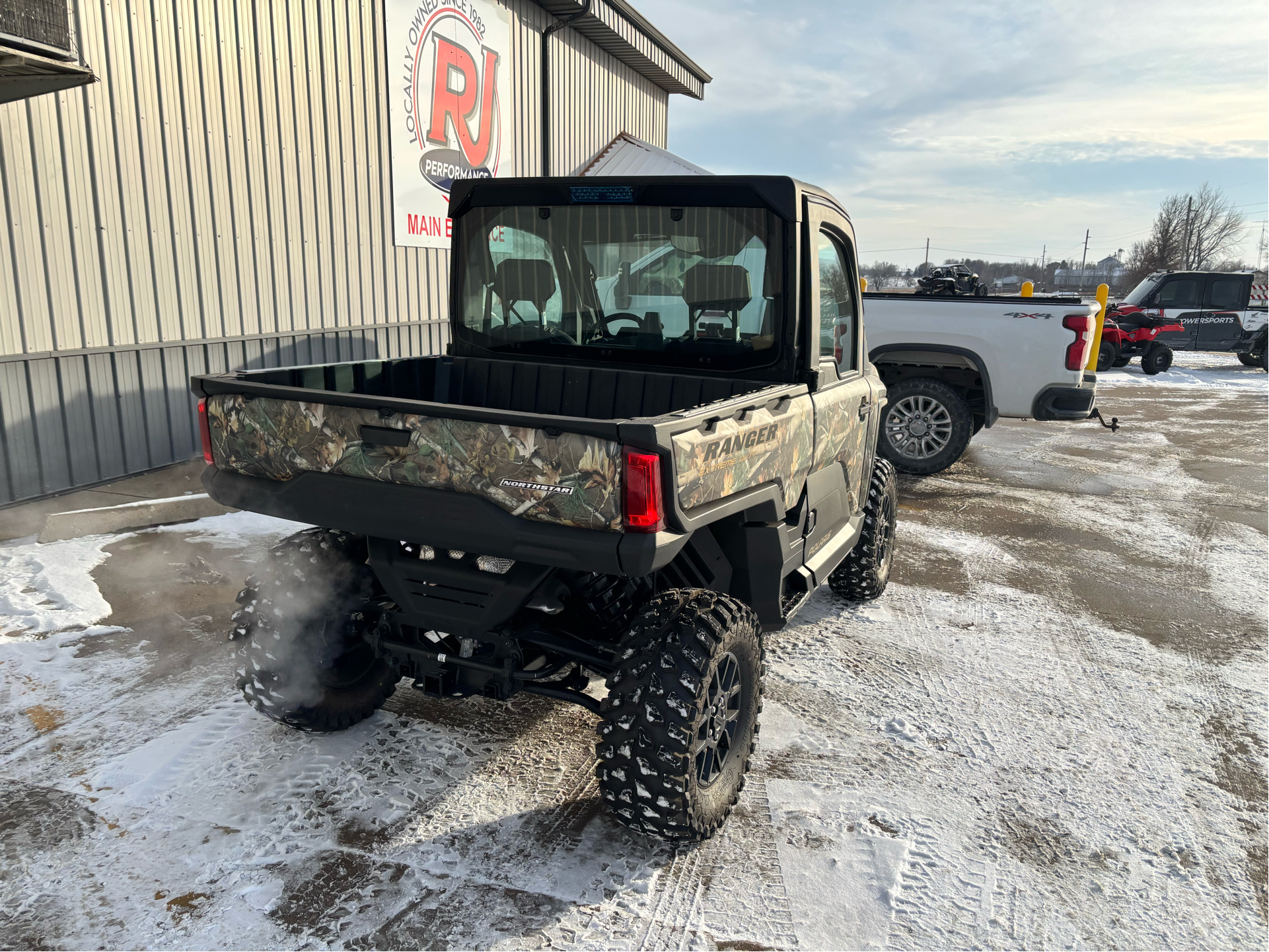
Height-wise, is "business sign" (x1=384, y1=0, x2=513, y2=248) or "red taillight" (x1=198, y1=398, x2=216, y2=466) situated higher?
"business sign" (x1=384, y1=0, x2=513, y2=248)

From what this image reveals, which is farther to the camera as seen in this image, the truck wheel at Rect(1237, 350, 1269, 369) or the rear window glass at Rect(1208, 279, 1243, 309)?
the truck wheel at Rect(1237, 350, 1269, 369)

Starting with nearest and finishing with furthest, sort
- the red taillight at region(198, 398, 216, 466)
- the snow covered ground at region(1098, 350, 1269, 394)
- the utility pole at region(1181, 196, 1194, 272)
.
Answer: the red taillight at region(198, 398, 216, 466) → the snow covered ground at region(1098, 350, 1269, 394) → the utility pole at region(1181, 196, 1194, 272)

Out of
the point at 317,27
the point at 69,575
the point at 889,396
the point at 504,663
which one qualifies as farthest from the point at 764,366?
the point at 317,27

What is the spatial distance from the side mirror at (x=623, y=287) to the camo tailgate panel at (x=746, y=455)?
3.09ft

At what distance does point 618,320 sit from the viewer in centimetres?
383

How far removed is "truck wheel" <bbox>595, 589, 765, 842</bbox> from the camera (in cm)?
265

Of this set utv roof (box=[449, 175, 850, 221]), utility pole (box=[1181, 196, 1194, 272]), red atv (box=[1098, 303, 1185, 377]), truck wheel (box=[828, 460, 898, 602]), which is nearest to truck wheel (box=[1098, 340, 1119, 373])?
red atv (box=[1098, 303, 1185, 377])

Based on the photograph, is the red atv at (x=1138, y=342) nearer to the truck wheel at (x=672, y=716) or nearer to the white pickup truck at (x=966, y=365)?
the white pickup truck at (x=966, y=365)

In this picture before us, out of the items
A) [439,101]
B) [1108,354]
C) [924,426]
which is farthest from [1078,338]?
[1108,354]

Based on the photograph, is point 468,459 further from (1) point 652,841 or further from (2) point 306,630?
(1) point 652,841

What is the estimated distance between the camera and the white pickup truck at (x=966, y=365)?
807cm

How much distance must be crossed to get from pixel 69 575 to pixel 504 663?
3.50 metres

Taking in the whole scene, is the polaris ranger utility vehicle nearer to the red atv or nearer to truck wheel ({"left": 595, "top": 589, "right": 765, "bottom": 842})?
truck wheel ({"left": 595, "top": 589, "right": 765, "bottom": 842})

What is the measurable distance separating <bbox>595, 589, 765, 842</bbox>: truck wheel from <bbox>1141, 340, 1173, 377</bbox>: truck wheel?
755 inches
